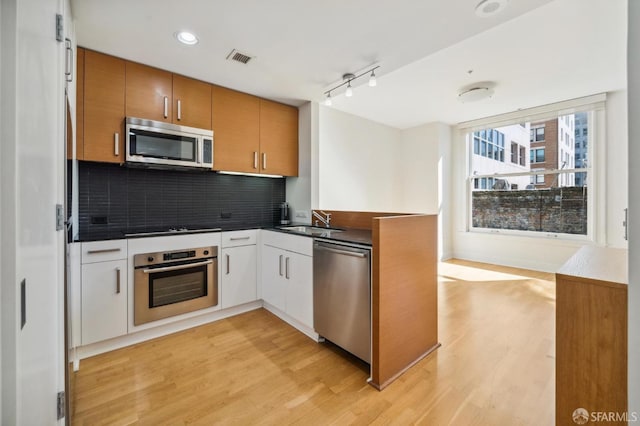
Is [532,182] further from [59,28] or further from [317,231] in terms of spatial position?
[59,28]

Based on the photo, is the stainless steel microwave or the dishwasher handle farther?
the stainless steel microwave

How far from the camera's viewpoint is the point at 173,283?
8.05ft

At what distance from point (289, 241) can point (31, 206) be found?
1.92 meters

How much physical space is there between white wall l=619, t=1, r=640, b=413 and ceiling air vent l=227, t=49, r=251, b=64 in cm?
245

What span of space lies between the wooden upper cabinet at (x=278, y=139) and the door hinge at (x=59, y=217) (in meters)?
2.26

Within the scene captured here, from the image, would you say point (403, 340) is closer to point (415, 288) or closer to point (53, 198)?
point (415, 288)

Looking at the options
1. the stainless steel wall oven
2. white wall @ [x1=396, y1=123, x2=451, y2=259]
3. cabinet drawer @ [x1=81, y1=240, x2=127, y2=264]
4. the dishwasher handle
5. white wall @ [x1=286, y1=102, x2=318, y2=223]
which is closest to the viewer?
the dishwasher handle

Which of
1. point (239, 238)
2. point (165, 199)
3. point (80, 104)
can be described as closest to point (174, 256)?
point (239, 238)

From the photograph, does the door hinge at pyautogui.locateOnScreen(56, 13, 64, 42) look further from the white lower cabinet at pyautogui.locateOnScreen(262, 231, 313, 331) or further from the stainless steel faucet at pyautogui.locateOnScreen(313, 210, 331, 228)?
the stainless steel faucet at pyautogui.locateOnScreen(313, 210, 331, 228)

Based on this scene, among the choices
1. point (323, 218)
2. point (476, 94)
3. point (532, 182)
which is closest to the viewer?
point (323, 218)

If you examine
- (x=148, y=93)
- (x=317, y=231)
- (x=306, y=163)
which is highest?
(x=148, y=93)

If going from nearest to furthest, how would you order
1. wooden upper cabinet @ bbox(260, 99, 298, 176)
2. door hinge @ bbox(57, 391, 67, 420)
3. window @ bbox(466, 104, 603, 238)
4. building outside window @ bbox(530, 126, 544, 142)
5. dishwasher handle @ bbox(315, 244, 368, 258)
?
door hinge @ bbox(57, 391, 67, 420) < dishwasher handle @ bbox(315, 244, 368, 258) < wooden upper cabinet @ bbox(260, 99, 298, 176) < window @ bbox(466, 104, 603, 238) < building outside window @ bbox(530, 126, 544, 142)

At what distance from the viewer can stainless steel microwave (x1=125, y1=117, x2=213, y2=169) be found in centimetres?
237

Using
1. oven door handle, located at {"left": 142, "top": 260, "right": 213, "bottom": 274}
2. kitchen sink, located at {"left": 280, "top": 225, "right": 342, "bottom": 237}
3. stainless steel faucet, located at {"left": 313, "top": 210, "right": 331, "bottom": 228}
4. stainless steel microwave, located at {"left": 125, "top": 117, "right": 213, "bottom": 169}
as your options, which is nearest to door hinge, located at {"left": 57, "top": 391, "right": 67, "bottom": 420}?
oven door handle, located at {"left": 142, "top": 260, "right": 213, "bottom": 274}
